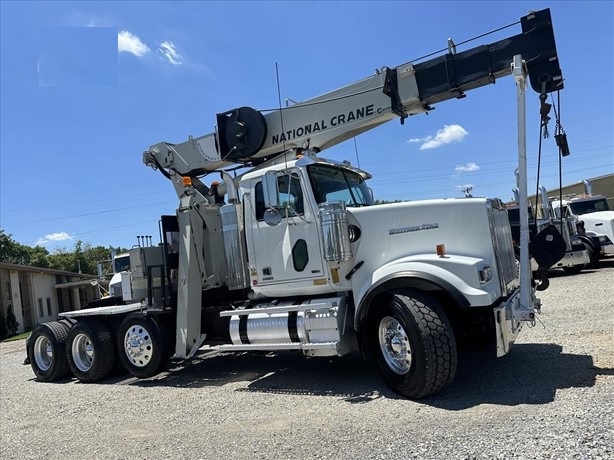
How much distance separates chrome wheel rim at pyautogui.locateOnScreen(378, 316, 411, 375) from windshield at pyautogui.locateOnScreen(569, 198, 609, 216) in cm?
1642

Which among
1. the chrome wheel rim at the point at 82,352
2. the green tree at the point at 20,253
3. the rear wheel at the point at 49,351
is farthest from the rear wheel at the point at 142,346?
the green tree at the point at 20,253

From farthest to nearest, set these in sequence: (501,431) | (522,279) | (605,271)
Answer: (605,271) < (522,279) < (501,431)

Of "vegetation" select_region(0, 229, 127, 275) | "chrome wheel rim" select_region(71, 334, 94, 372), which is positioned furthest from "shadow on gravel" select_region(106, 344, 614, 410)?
"vegetation" select_region(0, 229, 127, 275)

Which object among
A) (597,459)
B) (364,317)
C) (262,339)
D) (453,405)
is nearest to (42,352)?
(262,339)

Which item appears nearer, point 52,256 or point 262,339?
point 262,339

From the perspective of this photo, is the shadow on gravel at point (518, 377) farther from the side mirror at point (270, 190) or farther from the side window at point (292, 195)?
the side mirror at point (270, 190)

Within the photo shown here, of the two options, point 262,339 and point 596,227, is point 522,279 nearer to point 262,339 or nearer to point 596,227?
point 262,339

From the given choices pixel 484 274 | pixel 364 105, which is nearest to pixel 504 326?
pixel 484 274

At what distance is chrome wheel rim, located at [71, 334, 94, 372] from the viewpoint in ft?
28.9

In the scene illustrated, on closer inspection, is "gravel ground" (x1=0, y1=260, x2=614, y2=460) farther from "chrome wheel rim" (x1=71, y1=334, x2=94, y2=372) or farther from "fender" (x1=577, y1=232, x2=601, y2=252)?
"fender" (x1=577, y1=232, x2=601, y2=252)

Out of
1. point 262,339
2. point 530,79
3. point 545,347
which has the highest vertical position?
point 530,79

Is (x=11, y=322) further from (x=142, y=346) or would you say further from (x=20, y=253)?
(x=20, y=253)

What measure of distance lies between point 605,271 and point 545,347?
37.9 ft

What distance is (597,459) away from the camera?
3465 millimetres
